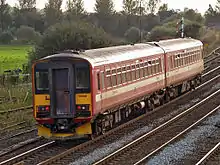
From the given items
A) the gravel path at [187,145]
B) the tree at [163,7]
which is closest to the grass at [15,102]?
the gravel path at [187,145]

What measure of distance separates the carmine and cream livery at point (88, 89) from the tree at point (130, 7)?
57.2 m

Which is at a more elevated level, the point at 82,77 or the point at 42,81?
the point at 82,77

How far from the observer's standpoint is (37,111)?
15.8m

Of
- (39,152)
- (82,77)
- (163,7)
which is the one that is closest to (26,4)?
(163,7)

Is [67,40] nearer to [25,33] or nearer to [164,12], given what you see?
[25,33]

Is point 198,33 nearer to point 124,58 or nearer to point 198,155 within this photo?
point 124,58

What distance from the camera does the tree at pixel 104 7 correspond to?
240 feet

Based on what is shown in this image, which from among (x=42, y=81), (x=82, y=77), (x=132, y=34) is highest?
(x=132, y=34)

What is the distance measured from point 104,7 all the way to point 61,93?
194 ft

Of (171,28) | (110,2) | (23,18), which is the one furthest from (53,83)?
(23,18)

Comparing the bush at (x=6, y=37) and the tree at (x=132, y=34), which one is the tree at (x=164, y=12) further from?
the bush at (x=6, y=37)

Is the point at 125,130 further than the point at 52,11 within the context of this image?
No

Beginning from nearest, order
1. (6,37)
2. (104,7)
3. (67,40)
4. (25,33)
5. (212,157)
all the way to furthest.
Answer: (212,157) → (67,40) → (104,7) → (25,33) → (6,37)

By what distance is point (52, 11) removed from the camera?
73.1 m
